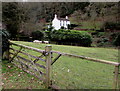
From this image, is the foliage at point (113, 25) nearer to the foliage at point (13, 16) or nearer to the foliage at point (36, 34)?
the foliage at point (36, 34)

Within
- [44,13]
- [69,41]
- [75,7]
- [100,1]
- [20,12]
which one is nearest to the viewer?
[20,12]

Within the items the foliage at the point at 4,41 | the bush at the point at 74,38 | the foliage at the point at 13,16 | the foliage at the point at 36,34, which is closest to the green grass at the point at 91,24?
the bush at the point at 74,38

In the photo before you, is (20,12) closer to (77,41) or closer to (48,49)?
(77,41)

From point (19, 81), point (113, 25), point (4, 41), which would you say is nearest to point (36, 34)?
point (4, 41)

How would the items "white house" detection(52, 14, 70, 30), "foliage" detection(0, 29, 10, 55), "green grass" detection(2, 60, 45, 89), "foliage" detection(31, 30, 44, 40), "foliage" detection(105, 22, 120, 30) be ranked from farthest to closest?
"white house" detection(52, 14, 70, 30) < "foliage" detection(105, 22, 120, 30) < "foliage" detection(31, 30, 44, 40) < "foliage" detection(0, 29, 10, 55) < "green grass" detection(2, 60, 45, 89)

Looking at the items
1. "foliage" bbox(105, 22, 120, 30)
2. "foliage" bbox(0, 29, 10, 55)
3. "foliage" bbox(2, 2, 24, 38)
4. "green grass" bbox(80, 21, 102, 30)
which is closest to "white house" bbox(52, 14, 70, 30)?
"green grass" bbox(80, 21, 102, 30)

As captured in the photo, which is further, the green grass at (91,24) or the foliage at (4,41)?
the green grass at (91,24)

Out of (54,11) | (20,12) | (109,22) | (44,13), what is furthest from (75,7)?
(20,12)

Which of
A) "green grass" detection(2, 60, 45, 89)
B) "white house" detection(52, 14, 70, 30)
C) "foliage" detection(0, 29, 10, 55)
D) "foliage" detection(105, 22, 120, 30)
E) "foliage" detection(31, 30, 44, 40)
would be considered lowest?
"green grass" detection(2, 60, 45, 89)

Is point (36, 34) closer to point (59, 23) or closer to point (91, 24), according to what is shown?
point (91, 24)

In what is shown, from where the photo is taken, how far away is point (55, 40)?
17.6 metres

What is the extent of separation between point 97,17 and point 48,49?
23.1m

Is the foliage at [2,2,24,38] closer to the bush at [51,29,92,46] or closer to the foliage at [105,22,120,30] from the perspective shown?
the bush at [51,29,92,46]

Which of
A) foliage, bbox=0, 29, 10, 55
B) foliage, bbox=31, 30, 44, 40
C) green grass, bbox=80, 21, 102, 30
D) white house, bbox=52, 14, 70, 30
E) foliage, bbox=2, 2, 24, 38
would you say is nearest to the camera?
foliage, bbox=0, 29, 10, 55
